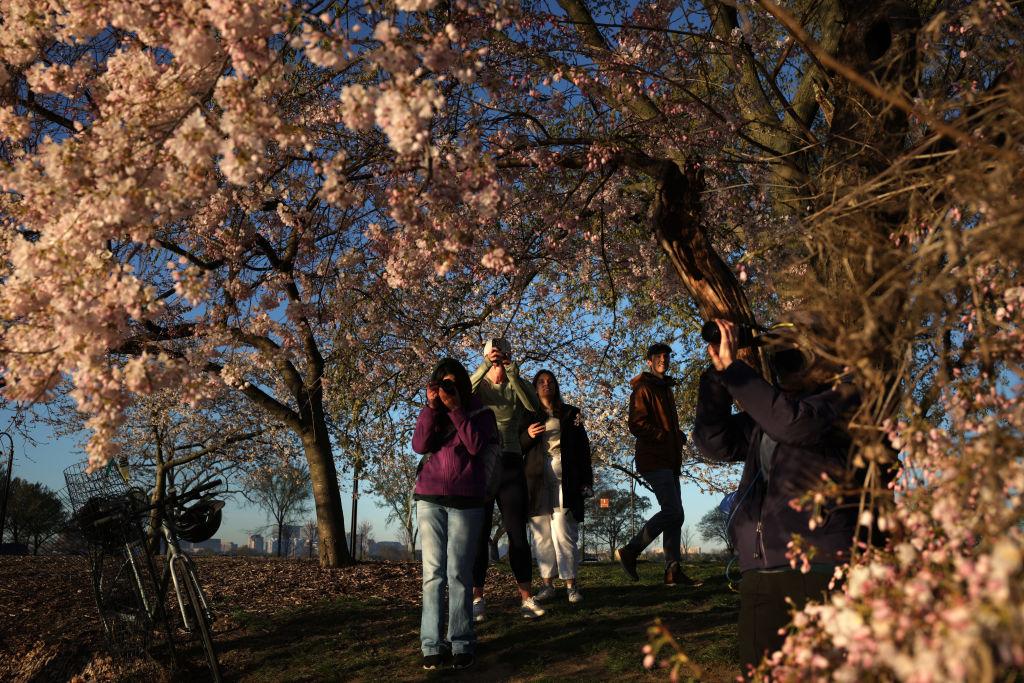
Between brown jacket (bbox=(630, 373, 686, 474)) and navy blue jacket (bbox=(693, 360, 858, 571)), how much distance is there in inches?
162

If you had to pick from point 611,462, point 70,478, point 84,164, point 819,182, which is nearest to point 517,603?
point 70,478

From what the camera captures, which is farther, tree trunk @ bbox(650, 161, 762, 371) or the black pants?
the black pants

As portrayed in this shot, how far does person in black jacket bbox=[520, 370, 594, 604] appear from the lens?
7.63 metres

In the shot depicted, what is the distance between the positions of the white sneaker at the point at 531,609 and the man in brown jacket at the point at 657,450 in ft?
3.03

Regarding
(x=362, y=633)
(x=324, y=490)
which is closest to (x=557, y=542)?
(x=362, y=633)

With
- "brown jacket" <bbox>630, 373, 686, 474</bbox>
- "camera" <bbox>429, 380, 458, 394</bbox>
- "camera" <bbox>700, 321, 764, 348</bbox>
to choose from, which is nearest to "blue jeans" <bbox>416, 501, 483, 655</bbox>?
"camera" <bbox>429, 380, 458, 394</bbox>

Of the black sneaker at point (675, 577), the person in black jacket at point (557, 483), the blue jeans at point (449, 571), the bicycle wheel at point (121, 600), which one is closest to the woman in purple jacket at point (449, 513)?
the blue jeans at point (449, 571)

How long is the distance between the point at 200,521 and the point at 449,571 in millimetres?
2201

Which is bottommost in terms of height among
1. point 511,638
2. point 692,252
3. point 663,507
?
point 511,638

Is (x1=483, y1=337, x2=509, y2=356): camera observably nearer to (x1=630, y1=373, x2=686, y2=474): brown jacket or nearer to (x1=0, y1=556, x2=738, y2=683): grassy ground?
(x1=630, y1=373, x2=686, y2=474): brown jacket

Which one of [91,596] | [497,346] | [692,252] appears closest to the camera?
[692,252]

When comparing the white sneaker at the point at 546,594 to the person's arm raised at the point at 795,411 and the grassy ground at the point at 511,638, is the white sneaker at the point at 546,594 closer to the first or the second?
the grassy ground at the point at 511,638

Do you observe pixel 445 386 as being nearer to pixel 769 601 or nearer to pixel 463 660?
pixel 463 660

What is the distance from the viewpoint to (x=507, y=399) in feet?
23.5
